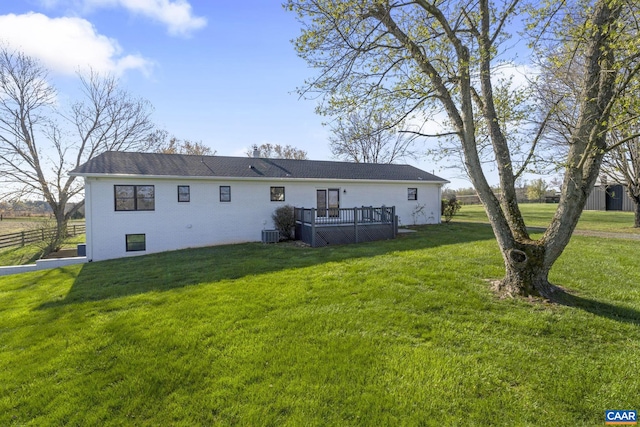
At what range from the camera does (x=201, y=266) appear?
874 centimetres

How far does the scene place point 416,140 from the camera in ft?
20.6

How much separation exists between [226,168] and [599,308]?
44.4ft

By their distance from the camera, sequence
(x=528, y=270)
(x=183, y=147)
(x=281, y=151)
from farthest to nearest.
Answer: (x=281, y=151), (x=183, y=147), (x=528, y=270)

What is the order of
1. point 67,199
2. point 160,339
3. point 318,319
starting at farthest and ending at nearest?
point 67,199 → point 318,319 → point 160,339

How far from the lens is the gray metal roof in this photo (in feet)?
40.7

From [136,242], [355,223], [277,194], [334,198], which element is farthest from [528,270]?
[136,242]

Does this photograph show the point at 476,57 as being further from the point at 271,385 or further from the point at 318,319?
the point at 271,385

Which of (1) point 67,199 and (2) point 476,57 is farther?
(1) point 67,199

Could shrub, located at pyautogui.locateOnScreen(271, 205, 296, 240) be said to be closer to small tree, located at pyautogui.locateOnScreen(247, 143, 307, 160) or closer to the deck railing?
the deck railing

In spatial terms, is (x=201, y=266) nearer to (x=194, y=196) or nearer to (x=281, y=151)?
(x=194, y=196)

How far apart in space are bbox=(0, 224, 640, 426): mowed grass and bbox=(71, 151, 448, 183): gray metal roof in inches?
262

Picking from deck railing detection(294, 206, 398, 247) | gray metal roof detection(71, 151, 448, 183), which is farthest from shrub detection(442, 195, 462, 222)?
deck railing detection(294, 206, 398, 247)

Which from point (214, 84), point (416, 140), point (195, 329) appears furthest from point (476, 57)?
point (214, 84)

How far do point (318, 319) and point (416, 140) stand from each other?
4098mm
